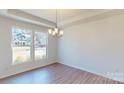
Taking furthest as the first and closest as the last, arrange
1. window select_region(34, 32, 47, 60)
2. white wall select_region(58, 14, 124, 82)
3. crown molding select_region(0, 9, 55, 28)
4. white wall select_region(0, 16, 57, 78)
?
window select_region(34, 32, 47, 60), white wall select_region(0, 16, 57, 78), white wall select_region(58, 14, 124, 82), crown molding select_region(0, 9, 55, 28)

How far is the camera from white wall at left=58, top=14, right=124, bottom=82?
3268 mm

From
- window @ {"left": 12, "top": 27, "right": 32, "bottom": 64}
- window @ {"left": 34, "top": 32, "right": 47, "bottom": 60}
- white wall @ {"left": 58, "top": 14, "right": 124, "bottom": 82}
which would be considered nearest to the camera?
white wall @ {"left": 58, "top": 14, "right": 124, "bottom": 82}

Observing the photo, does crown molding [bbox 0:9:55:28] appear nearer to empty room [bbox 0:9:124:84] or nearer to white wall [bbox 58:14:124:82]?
empty room [bbox 0:9:124:84]

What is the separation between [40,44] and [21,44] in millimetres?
1136

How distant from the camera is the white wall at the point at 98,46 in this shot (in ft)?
10.7

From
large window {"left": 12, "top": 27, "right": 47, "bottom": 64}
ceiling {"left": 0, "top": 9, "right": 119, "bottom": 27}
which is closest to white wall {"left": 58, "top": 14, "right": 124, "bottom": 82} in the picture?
ceiling {"left": 0, "top": 9, "right": 119, "bottom": 27}

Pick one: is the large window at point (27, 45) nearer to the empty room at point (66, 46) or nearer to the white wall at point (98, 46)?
the empty room at point (66, 46)

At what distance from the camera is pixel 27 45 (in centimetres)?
455

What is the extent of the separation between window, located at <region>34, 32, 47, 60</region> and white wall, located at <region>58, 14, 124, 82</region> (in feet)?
3.89

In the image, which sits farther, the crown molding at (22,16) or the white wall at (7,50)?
the white wall at (7,50)

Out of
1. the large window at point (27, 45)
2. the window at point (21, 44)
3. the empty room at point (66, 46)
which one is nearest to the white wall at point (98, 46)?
the empty room at point (66, 46)
